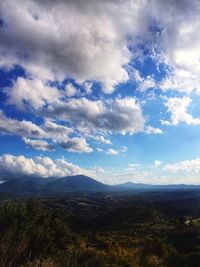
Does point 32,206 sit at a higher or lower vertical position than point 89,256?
higher

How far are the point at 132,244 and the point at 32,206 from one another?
17.2 m

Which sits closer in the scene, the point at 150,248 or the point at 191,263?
the point at 191,263

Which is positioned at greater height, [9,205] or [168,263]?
[9,205]

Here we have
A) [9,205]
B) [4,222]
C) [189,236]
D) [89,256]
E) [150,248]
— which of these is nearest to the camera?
[4,222]

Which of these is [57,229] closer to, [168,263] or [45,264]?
[168,263]

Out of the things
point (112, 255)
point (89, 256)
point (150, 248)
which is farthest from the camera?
point (150, 248)

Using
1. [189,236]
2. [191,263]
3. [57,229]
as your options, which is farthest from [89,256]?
[189,236]

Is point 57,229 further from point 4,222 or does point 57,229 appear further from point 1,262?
point 1,262

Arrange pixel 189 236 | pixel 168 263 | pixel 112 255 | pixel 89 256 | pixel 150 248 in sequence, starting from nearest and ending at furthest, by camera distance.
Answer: pixel 89 256
pixel 168 263
pixel 112 255
pixel 150 248
pixel 189 236

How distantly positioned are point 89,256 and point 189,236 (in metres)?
18.0

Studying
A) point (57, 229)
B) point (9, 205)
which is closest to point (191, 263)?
point (57, 229)

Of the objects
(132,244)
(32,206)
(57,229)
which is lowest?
(132,244)

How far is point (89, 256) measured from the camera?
22.9 meters

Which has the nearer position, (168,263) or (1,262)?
(1,262)
